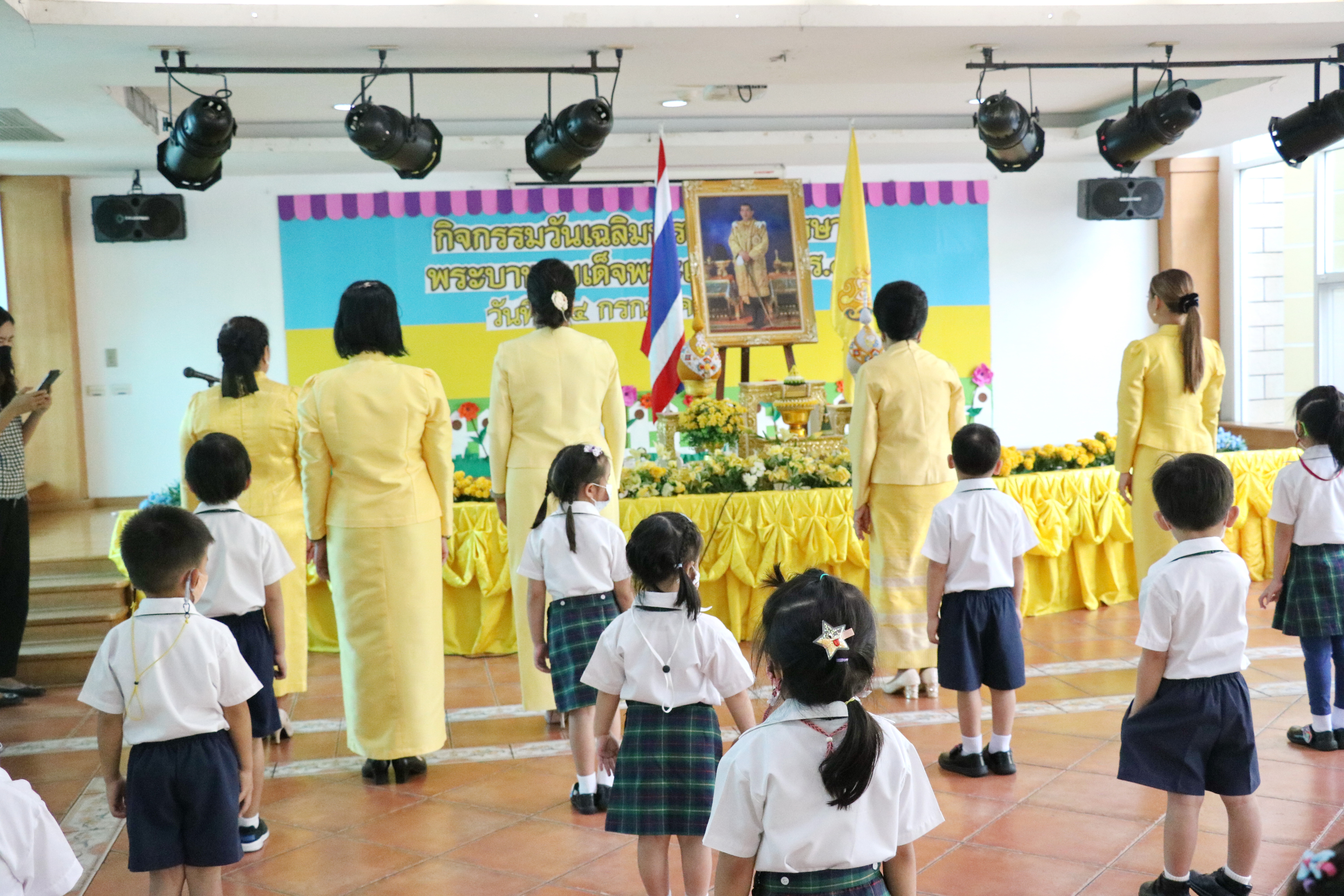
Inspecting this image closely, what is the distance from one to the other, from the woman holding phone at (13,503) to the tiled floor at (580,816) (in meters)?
0.39

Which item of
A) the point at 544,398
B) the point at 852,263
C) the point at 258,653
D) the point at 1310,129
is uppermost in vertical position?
the point at 1310,129

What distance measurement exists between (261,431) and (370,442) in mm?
582

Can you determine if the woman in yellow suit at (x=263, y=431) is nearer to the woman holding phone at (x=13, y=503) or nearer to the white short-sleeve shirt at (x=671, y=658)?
the woman holding phone at (x=13, y=503)

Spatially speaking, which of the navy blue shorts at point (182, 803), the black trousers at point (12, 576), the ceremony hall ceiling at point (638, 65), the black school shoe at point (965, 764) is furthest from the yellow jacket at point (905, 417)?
the black trousers at point (12, 576)

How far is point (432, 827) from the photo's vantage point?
11.1 feet

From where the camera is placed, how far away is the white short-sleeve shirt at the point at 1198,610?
247cm

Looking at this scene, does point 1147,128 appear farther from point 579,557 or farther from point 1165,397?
point 579,557

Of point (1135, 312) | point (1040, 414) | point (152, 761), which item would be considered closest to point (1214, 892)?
point (152, 761)

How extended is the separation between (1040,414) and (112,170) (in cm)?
772

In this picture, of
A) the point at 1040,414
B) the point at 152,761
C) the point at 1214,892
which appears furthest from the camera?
the point at 1040,414

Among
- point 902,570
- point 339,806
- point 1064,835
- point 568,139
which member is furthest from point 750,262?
point 1064,835

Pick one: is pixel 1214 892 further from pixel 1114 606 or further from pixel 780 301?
pixel 780 301

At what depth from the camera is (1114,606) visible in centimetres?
599

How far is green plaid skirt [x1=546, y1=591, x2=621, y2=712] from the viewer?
10.7 ft
